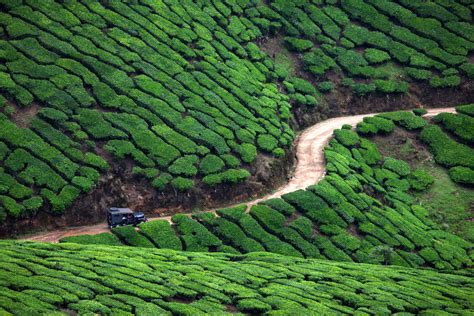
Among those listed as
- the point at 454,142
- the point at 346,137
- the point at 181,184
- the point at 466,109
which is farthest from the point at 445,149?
the point at 181,184

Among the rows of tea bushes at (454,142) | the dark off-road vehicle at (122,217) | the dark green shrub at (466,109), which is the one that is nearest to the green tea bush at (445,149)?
the rows of tea bushes at (454,142)

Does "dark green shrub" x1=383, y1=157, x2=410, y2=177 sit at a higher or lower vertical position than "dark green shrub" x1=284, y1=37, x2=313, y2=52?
lower

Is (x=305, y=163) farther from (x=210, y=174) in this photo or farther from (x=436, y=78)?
(x=436, y=78)

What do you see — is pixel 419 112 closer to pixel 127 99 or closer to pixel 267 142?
pixel 267 142

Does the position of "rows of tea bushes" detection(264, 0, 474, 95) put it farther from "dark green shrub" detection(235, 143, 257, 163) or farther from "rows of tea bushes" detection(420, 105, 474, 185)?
"dark green shrub" detection(235, 143, 257, 163)

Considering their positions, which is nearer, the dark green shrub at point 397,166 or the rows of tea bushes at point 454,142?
the dark green shrub at point 397,166

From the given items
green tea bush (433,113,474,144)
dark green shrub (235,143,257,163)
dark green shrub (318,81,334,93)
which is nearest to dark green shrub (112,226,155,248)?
→ dark green shrub (235,143,257,163)

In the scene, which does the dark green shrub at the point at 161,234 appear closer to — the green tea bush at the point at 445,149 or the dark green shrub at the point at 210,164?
the dark green shrub at the point at 210,164

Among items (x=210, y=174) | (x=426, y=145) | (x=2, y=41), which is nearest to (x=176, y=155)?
(x=210, y=174)
